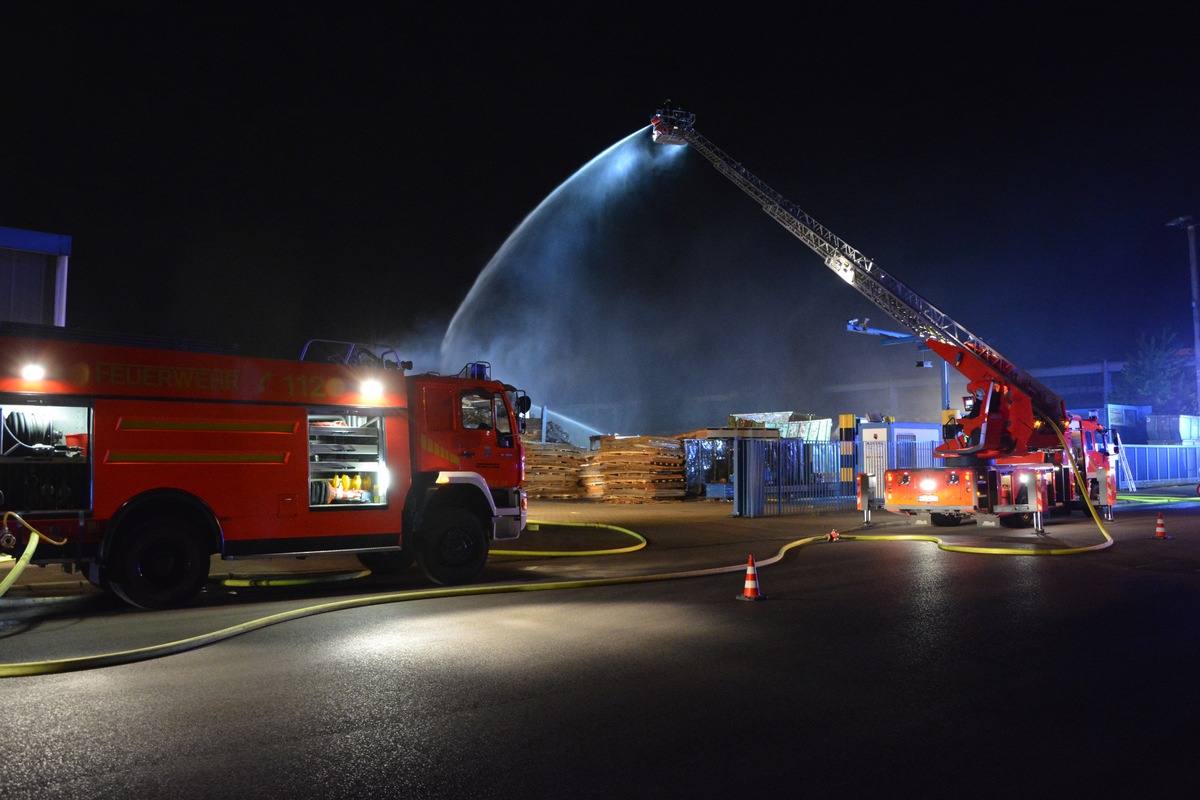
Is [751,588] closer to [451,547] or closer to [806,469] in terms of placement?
[451,547]

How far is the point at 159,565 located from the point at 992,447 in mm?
16358

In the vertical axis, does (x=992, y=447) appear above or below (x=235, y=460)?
above

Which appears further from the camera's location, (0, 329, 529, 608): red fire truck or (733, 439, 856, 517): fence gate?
(733, 439, 856, 517): fence gate

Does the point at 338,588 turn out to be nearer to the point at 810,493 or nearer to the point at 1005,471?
the point at 1005,471

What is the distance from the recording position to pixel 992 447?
19000mm

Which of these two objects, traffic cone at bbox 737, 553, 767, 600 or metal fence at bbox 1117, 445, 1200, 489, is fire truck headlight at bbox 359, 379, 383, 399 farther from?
metal fence at bbox 1117, 445, 1200, 489

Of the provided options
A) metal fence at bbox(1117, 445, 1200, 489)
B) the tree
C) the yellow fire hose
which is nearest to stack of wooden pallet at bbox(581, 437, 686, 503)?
the yellow fire hose

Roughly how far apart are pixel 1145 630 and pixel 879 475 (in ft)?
55.1

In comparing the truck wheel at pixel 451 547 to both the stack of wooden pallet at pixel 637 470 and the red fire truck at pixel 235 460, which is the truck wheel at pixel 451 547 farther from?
the stack of wooden pallet at pixel 637 470

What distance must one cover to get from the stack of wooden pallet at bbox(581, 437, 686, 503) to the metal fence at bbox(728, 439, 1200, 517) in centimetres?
190

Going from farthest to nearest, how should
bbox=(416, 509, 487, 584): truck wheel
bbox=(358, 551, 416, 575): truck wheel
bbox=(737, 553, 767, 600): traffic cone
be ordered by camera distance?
bbox=(358, 551, 416, 575): truck wheel < bbox=(416, 509, 487, 584): truck wheel < bbox=(737, 553, 767, 600): traffic cone

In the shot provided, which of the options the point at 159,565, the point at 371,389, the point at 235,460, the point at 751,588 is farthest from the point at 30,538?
the point at 751,588

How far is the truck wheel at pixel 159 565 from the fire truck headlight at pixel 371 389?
2496 mm

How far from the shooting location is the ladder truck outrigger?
55.9 feet
